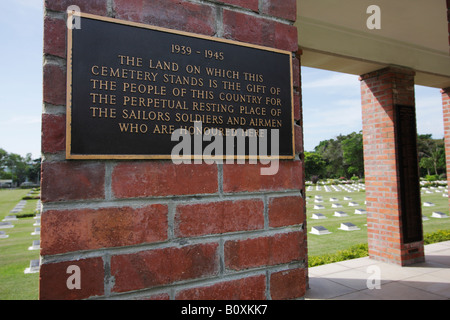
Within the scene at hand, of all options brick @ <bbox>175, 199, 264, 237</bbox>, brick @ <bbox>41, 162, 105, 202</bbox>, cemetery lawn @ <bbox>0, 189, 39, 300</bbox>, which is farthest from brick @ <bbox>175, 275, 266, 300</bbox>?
cemetery lawn @ <bbox>0, 189, 39, 300</bbox>

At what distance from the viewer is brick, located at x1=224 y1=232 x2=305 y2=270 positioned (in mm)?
1382

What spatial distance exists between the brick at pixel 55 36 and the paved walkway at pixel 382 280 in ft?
15.4

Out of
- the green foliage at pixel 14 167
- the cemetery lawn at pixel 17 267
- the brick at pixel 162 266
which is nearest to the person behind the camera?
the brick at pixel 162 266

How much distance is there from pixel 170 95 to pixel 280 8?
29.7 inches

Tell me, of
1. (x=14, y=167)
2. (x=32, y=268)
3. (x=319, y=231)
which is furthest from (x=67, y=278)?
(x=14, y=167)

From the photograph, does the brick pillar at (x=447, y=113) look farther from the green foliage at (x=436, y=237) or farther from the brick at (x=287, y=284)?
the brick at (x=287, y=284)

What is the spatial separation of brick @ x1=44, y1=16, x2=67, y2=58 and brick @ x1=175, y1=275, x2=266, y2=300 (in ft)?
3.56

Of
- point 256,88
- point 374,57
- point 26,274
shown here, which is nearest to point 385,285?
point 374,57

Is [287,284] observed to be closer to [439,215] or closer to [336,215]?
[336,215]

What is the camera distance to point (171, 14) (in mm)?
1354

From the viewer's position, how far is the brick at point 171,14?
1.28 metres

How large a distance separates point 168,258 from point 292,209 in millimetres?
664

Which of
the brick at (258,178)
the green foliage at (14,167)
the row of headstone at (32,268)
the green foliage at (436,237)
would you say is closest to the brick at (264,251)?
the brick at (258,178)

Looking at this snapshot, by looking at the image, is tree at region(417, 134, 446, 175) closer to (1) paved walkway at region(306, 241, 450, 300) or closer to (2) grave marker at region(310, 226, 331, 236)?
(2) grave marker at region(310, 226, 331, 236)
